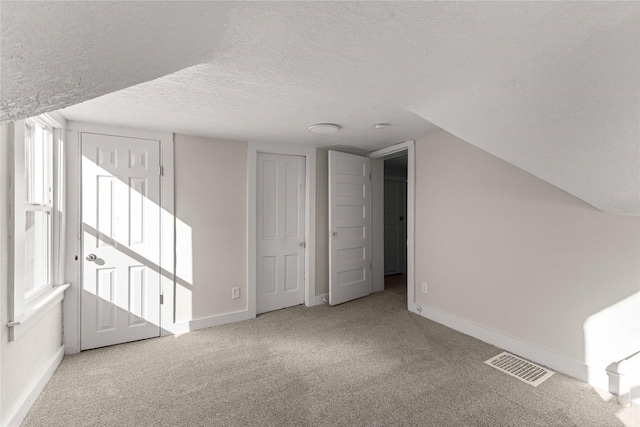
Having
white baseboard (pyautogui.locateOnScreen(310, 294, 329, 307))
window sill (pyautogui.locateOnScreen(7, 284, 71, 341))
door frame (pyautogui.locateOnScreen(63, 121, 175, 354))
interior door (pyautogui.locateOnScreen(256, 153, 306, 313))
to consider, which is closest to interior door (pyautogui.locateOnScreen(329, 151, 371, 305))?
white baseboard (pyautogui.locateOnScreen(310, 294, 329, 307))

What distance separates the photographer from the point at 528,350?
2527 millimetres

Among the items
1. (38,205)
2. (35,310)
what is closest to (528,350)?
(35,310)

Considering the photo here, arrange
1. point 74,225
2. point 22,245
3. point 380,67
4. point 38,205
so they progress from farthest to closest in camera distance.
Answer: point 74,225, point 38,205, point 22,245, point 380,67

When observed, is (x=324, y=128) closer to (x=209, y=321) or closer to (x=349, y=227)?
(x=349, y=227)

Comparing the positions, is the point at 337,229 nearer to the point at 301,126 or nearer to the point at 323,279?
the point at 323,279

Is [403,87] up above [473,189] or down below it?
above

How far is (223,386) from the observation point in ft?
7.13

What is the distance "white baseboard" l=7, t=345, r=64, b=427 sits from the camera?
5.87 ft

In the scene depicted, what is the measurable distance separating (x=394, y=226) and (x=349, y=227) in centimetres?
216

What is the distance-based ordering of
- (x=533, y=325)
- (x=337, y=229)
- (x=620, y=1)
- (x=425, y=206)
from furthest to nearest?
1. (x=337, y=229)
2. (x=425, y=206)
3. (x=533, y=325)
4. (x=620, y=1)

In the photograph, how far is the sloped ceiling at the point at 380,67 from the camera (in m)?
0.92

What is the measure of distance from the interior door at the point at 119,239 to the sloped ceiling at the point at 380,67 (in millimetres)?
601

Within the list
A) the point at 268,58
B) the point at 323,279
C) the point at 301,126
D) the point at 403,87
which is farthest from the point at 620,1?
the point at 323,279

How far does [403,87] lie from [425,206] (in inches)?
74.0
